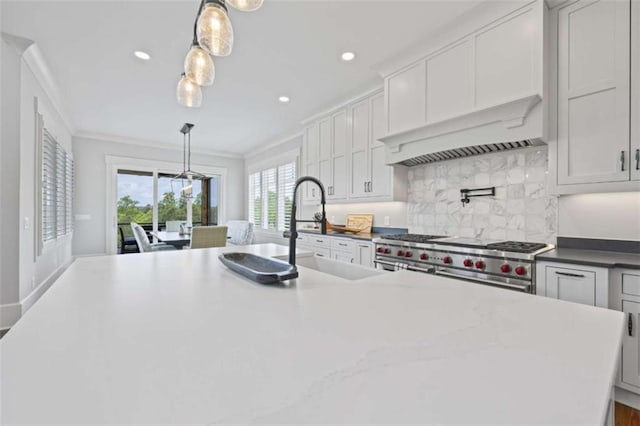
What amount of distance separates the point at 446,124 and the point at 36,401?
2.85 m

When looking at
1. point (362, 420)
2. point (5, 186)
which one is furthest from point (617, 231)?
point (5, 186)

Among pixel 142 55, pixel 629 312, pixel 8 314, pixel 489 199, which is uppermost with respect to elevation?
pixel 142 55

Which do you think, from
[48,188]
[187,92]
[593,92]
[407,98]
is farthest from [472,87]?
[48,188]

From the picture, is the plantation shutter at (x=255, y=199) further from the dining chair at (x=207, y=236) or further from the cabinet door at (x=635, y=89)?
the cabinet door at (x=635, y=89)

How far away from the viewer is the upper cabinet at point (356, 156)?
344 cm

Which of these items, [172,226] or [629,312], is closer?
[629,312]

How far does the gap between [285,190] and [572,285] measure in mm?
4738

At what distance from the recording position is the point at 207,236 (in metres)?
3.94

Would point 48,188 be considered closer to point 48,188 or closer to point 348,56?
point 48,188

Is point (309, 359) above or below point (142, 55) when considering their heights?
Result: below

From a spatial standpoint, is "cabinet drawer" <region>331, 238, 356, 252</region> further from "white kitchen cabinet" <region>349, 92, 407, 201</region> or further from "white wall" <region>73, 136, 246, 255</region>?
"white wall" <region>73, 136, 246, 255</region>

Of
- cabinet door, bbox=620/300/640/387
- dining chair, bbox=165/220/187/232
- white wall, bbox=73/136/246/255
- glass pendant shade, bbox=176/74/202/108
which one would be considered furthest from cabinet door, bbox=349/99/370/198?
white wall, bbox=73/136/246/255

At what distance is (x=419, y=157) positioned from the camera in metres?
2.98

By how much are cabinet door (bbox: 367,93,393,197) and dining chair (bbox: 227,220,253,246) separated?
8.26 ft
